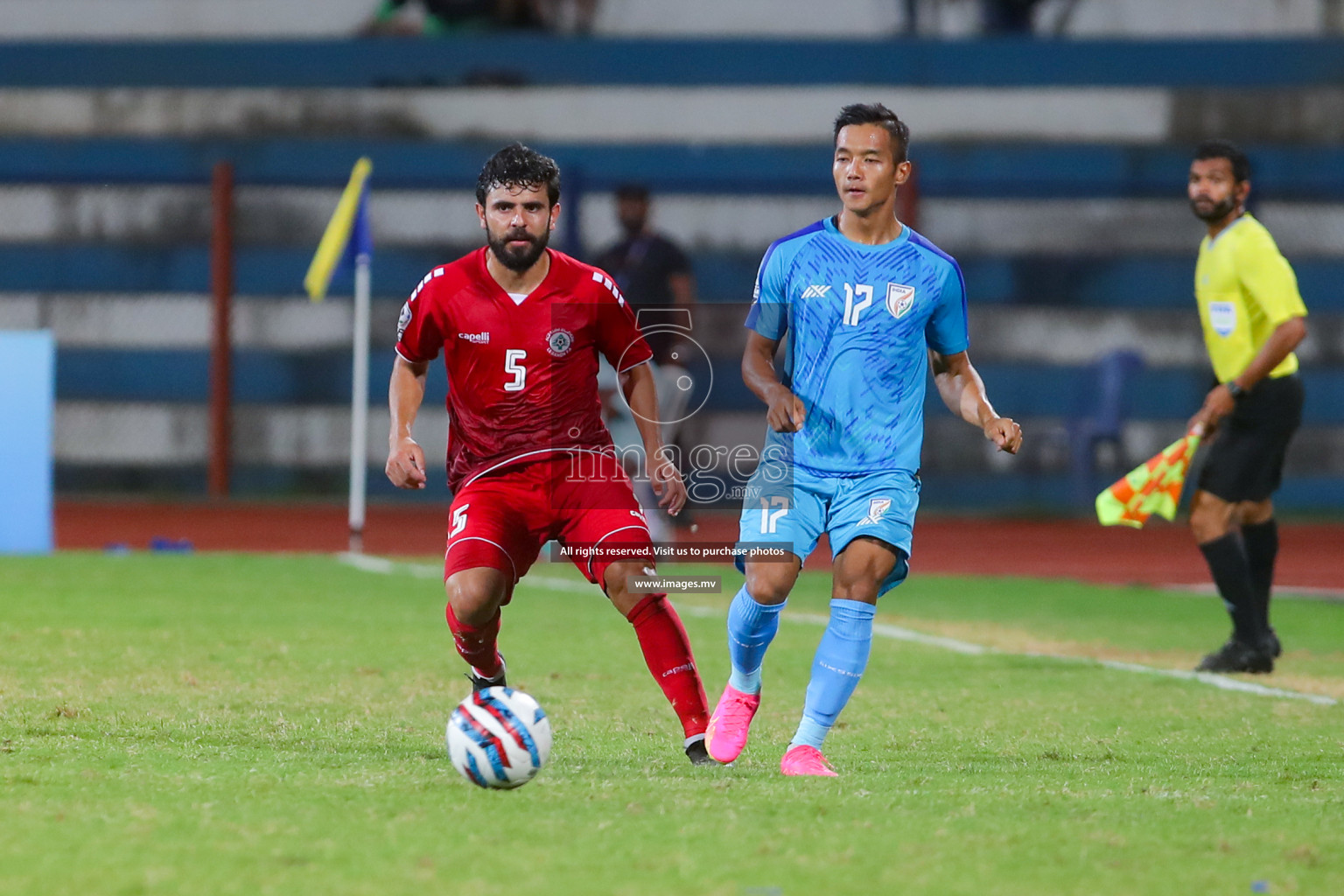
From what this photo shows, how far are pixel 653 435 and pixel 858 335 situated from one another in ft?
2.50

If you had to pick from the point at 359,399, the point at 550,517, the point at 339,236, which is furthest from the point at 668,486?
the point at 339,236

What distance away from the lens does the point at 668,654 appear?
575 centimetres

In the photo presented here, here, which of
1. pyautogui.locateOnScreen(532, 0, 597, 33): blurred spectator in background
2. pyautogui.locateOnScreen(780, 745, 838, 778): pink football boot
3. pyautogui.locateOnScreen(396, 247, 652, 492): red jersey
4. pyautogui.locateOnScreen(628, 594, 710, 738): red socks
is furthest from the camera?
pyautogui.locateOnScreen(532, 0, 597, 33): blurred spectator in background

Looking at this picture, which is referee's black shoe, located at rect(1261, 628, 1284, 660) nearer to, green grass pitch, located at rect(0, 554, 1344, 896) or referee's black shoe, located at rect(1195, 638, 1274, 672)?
referee's black shoe, located at rect(1195, 638, 1274, 672)

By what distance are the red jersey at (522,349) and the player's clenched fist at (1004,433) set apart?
3.86 ft

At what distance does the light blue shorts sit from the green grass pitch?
27.1 inches

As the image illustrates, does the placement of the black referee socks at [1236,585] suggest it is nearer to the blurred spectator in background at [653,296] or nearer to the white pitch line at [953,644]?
the white pitch line at [953,644]

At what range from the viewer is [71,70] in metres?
21.0

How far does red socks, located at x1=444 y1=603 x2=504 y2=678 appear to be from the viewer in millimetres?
5801

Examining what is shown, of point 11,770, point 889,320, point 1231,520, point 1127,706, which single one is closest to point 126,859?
point 11,770

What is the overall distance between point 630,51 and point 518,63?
131 centimetres

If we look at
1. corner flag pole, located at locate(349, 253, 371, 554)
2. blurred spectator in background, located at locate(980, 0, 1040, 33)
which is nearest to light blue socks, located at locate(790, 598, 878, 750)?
corner flag pole, located at locate(349, 253, 371, 554)

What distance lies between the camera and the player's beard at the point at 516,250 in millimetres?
5793

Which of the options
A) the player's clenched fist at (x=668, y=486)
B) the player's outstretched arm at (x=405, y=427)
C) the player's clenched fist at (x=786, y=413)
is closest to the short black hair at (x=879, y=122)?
the player's clenched fist at (x=786, y=413)
